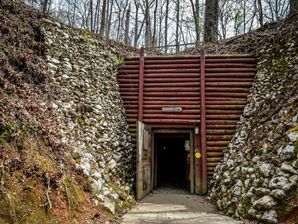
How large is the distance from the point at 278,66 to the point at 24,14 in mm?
6918

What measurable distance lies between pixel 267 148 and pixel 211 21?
934 centimetres

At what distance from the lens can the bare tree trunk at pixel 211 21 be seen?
1388cm

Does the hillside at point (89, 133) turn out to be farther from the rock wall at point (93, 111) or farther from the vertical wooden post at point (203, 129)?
the vertical wooden post at point (203, 129)

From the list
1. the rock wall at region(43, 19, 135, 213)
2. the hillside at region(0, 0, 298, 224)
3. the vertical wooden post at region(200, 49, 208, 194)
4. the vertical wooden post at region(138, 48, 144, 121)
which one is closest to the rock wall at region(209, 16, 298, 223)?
the hillside at region(0, 0, 298, 224)

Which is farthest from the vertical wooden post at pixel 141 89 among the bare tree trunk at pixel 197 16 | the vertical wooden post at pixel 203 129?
the bare tree trunk at pixel 197 16

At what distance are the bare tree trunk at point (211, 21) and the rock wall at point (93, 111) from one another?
613 cm

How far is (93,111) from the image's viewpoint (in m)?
7.35

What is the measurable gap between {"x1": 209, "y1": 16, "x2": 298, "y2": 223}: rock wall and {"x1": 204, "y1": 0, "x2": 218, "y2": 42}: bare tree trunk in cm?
450

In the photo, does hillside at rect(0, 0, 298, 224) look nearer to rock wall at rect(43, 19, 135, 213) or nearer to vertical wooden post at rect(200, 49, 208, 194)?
rock wall at rect(43, 19, 135, 213)

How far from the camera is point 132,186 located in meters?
7.55

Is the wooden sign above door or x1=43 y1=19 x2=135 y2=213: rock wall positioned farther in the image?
the wooden sign above door

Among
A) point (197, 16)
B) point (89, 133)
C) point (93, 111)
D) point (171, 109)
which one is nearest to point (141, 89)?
point (171, 109)

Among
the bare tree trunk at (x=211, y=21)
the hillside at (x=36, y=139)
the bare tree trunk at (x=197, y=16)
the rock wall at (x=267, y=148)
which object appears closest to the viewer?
the hillside at (x=36, y=139)

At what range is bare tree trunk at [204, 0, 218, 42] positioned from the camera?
45.5 feet
